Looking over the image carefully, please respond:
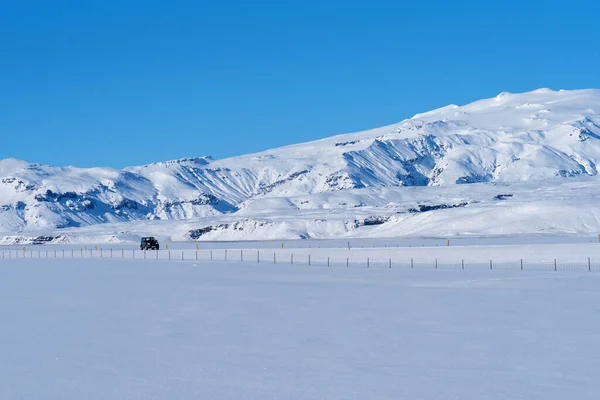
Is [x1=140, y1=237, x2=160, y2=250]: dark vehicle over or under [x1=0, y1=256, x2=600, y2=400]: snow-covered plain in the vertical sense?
over

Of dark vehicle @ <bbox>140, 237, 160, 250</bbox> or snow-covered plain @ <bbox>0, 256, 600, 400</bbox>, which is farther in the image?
dark vehicle @ <bbox>140, 237, 160, 250</bbox>

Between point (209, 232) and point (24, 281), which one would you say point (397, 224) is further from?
point (24, 281)

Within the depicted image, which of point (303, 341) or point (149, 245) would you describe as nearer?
point (303, 341)

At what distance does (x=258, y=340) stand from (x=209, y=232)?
539 feet

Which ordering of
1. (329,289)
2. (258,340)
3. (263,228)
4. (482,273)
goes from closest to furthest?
(258,340) < (329,289) < (482,273) < (263,228)

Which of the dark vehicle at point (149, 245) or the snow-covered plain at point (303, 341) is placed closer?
the snow-covered plain at point (303, 341)

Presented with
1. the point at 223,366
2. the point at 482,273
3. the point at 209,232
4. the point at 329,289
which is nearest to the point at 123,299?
the point at 329,289

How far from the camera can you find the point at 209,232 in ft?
606

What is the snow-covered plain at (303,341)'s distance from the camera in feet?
51.6

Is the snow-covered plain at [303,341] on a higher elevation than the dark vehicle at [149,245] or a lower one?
lower

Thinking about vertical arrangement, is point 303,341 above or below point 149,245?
below

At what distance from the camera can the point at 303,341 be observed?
21.4m

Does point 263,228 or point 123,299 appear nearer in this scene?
point 123,299

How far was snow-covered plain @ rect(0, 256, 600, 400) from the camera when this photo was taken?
15742 mm
